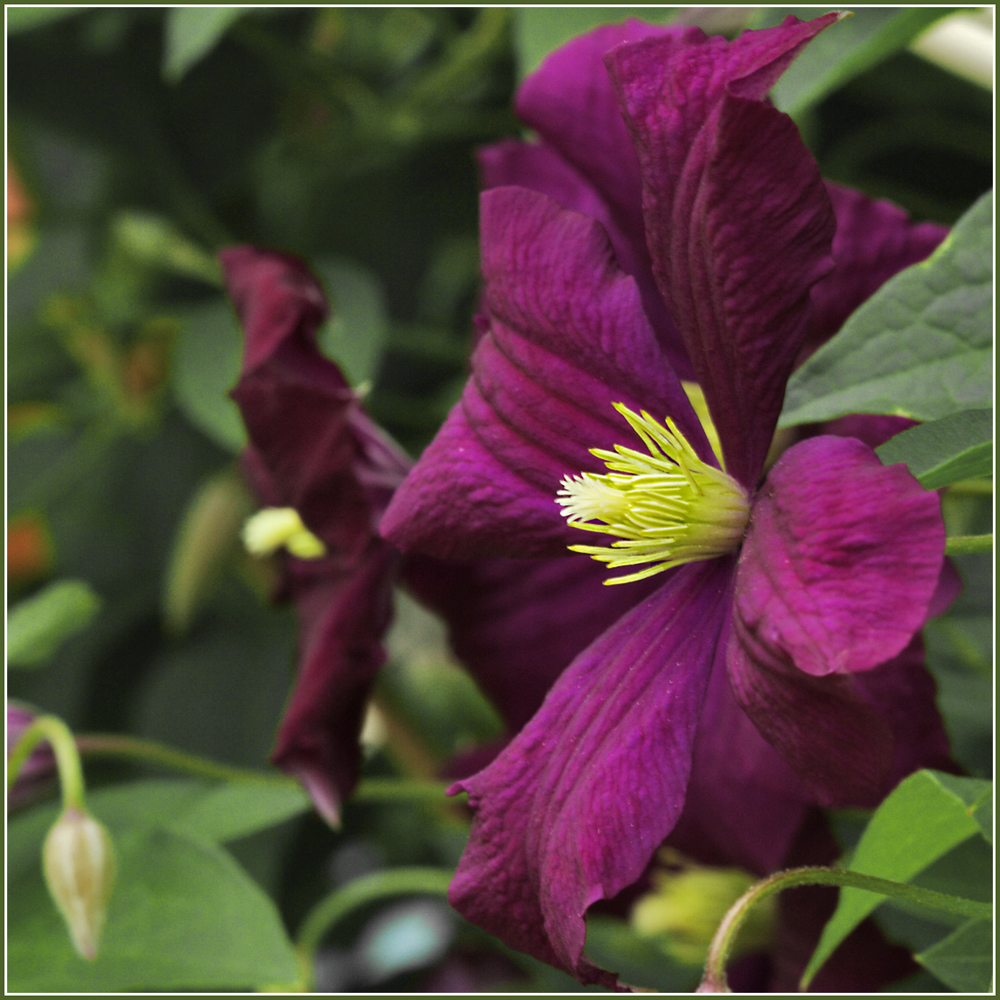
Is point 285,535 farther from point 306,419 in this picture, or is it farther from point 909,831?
point 909,831

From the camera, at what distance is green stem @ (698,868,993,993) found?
294mm

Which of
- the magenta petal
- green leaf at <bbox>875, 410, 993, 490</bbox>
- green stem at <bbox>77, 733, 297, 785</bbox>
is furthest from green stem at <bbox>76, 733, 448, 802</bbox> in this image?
green leaf at <bbox>875, 410, 993, 490</bbox>

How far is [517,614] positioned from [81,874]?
8.3 inches

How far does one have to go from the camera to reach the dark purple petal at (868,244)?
41cm

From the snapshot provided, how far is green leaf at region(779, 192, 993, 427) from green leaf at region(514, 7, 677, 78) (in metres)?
0.22

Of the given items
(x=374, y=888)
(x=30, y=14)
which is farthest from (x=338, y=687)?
(x=30, y=14)

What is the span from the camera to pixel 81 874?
462 millimetres

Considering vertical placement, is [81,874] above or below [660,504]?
below

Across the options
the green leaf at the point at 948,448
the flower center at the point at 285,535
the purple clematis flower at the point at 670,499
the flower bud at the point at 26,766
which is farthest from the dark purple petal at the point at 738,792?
the flower bud at the point at 26,766

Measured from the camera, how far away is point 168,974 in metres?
0.46

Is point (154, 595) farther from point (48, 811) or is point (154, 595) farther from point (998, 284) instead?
point (998, 284)

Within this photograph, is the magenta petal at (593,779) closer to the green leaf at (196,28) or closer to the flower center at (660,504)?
the flower center at (660,504)

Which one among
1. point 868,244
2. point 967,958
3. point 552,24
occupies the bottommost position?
point 967,958

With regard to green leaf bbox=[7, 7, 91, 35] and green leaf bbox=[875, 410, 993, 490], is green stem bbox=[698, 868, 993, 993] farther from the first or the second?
green leaf bbox=[7, 7, 91, 35]
